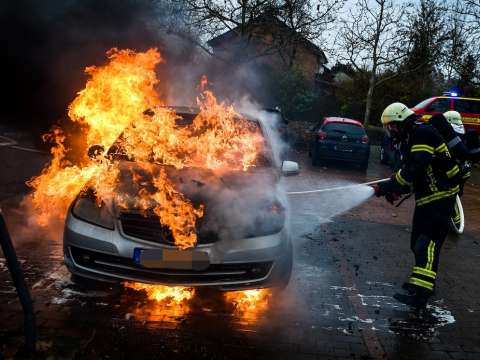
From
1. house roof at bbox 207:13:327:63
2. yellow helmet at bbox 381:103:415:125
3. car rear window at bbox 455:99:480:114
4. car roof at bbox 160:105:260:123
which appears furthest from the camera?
house roof at bbox 207:13:327:63

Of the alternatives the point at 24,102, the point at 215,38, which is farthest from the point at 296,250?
the point at 215,38

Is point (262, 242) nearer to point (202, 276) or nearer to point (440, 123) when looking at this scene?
point (202, 276)

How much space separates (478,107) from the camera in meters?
18.0

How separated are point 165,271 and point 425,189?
2590 mm

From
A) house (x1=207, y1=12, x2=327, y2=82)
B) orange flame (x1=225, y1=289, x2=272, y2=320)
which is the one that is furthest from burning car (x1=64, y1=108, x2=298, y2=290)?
house (x1=207, y1=12, x2=327, y2=82)

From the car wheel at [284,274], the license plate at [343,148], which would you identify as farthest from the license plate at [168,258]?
the license plate at [343,148]

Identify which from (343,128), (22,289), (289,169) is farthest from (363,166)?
(22,289)

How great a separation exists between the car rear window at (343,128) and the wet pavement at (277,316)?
9101mm

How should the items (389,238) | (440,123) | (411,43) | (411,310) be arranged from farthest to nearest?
(411,43) < (389,238) < (440,123) < (411,310)

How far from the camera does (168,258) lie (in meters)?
3.67

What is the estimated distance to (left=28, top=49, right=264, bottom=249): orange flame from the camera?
13.0ft

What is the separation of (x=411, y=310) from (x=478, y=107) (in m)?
16.2

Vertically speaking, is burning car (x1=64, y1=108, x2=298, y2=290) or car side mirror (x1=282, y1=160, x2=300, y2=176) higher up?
car side mirror (x1=282, y1=160, x2=300, y2=176)

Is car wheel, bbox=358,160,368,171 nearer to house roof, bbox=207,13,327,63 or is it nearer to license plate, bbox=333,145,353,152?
license plate, bbox=333,145,353,152
